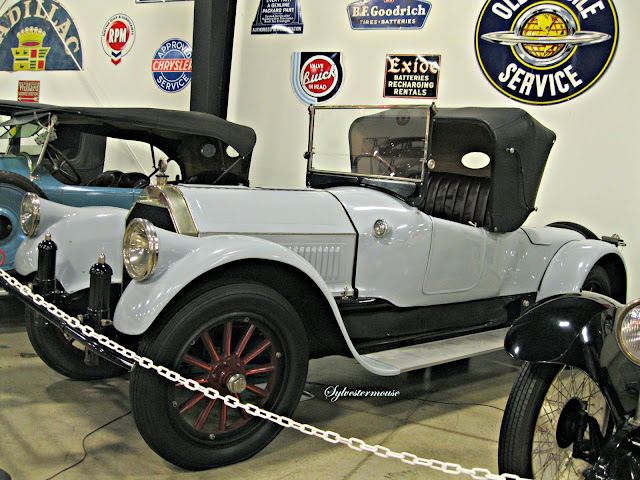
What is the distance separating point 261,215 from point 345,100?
3.97 meters

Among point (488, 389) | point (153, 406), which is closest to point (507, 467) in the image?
point (153, 406)

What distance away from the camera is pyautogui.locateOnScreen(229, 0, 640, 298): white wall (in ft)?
17.0

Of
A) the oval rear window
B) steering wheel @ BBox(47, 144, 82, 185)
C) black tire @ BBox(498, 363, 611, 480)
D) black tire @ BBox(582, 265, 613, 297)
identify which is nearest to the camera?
black tire @ BBox(498, 363, 611, 480)

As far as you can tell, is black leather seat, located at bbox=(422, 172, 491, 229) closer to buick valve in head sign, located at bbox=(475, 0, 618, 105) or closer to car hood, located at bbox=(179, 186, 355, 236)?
car hood, located at bbox=(179, 186, 355, 236)

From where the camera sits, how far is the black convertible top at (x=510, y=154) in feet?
11.3

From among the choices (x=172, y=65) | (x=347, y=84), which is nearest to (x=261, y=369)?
(x=347, y=84)

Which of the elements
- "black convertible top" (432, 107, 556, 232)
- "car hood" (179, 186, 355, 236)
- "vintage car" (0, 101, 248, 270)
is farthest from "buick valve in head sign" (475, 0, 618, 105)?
"car hood" (179, 186, 355, 236)

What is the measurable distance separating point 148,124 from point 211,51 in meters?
2.14

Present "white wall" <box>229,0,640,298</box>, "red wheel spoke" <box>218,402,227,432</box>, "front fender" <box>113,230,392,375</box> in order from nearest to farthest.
Answer: "front fender" <box>113,230,392,375</box> → "red wheel spoke" <box>218,402,227,432</box> → "white wall" <box>229,0,640,298</box>

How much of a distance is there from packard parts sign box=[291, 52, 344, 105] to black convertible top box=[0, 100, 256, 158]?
1.34m

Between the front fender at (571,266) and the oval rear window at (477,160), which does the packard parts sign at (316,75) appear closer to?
the oval rear window at (477,160)

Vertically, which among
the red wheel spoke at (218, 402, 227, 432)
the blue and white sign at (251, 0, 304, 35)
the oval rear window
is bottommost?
the red wheel spoke at (218, 402, 227, 432)

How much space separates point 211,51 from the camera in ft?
22.2

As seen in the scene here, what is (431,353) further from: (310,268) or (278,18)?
(278,18)
